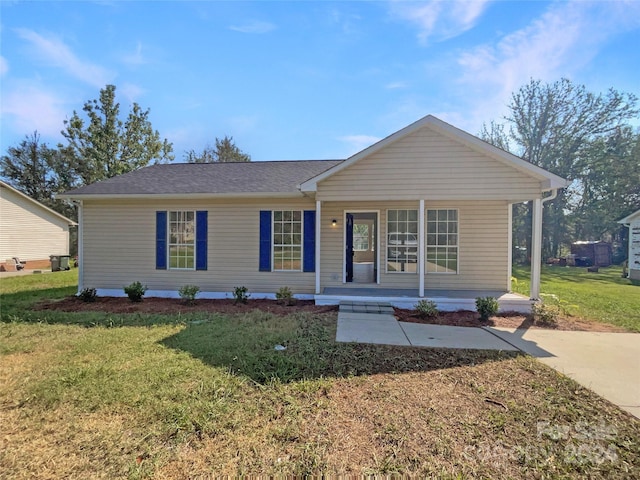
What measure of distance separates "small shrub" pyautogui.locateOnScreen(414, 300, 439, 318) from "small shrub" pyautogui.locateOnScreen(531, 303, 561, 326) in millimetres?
2096

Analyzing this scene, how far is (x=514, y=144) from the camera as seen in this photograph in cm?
2634

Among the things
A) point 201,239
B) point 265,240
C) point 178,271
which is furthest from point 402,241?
point 178,271

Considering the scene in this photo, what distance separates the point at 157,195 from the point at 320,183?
4552mm

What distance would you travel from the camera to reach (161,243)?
29.5 ft

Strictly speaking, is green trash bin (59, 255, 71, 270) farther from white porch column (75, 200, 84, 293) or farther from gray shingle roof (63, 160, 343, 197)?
white porch column (75, 200, 84, 293)

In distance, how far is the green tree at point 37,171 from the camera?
2672cm

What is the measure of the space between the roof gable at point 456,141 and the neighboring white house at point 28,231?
1978 cm

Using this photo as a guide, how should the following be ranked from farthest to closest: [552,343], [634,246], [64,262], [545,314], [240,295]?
[64,262], [634,246], [240,295], [545,314], [552,343]

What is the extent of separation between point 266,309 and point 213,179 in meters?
4.67

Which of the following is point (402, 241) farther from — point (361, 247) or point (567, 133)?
point (567, 133)

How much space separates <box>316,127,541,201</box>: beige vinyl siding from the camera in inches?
289

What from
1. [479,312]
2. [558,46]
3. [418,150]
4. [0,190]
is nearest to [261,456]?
[479,312]

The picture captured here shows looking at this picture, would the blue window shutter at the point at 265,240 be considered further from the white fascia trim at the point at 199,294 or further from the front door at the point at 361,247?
the front door at the point at 361,247

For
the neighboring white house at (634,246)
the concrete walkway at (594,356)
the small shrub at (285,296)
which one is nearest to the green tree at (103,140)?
the small shrub at (285,296)
